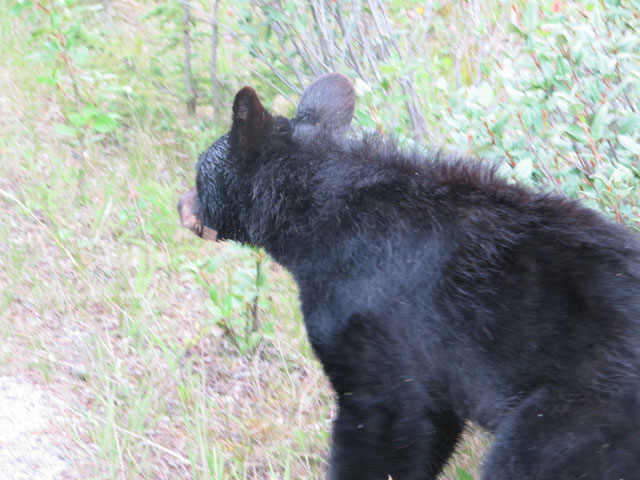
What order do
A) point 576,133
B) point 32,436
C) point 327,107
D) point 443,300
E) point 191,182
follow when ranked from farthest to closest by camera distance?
point 191,182, point 327,107, point 32,436, point 576,133, point 443,300

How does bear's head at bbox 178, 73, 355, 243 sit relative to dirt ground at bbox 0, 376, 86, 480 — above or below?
above

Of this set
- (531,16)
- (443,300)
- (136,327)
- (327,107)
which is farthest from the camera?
(136,327)

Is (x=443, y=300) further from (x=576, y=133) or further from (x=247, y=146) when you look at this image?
(x=247, y=146)

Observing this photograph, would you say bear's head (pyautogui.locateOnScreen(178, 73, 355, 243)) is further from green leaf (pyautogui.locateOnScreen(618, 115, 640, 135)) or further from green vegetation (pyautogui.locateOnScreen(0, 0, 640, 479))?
green leaf (pyautogui.locateOnScreen(618, 115, 640, 135))

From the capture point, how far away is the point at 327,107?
13.1 feet

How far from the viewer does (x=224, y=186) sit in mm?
3936

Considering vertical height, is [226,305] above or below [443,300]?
below

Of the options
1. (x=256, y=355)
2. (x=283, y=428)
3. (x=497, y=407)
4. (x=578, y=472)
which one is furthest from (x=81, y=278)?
(x=578, y=472)

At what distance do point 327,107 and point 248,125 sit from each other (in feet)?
1.65

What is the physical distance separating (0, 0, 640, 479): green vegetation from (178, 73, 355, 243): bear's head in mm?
247

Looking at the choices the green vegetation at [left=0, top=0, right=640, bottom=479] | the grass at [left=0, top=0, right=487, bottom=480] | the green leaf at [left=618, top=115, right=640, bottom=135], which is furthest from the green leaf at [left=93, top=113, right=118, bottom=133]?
the green leaf at [left=618, top=115, right=640, bottom=135]

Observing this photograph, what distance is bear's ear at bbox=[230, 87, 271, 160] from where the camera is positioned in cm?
359

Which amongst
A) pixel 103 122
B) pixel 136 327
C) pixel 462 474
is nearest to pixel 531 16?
pixel 462 474

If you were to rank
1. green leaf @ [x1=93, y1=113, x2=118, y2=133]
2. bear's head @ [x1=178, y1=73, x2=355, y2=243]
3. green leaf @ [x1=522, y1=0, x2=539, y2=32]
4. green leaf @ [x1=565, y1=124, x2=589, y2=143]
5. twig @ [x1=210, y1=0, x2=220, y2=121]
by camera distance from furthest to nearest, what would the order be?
twig @ [x1=210, y1=0, x2=220, y2=121], green leaf @ [x1=93, y1=113, x2=118, y2=133], bear's head @ [x1=178, y1=73, x2=355, y2=243], green leaf @ [x1=522, y1=0, x2=539, y2=32], green leaf @ [x1=565, y1=124, x2=589, y2=143]
